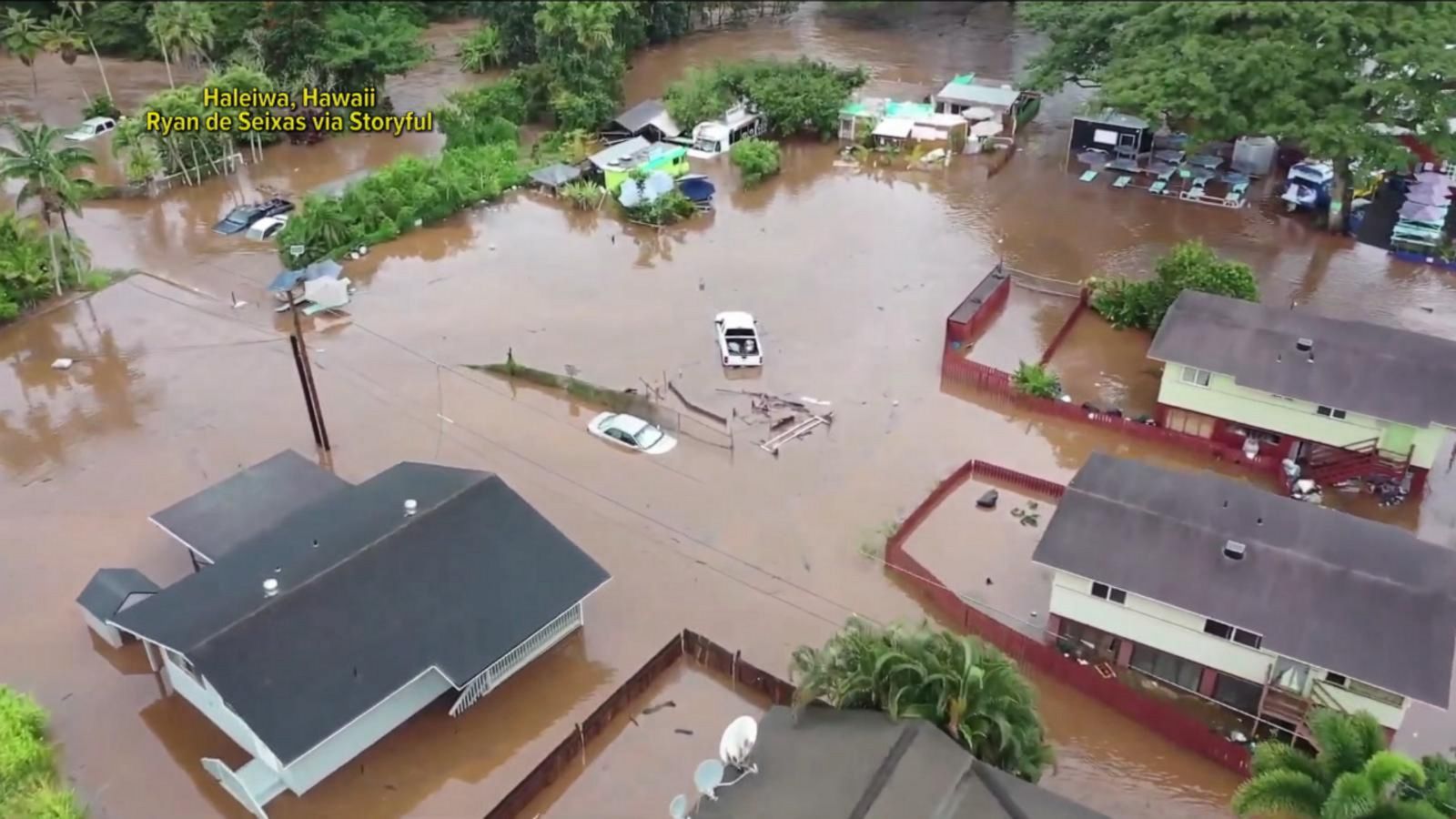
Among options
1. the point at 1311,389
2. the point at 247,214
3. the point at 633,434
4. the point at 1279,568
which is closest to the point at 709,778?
the point at 1279,568

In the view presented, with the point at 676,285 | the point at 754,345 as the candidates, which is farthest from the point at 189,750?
the point at 676,285

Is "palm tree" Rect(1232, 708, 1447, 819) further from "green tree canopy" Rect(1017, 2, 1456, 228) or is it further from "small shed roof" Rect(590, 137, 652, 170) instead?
"small shed roof" Rect(590, 137, 652, 170)

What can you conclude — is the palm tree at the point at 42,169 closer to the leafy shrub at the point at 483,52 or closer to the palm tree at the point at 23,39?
the palm tree at the point at 23,39

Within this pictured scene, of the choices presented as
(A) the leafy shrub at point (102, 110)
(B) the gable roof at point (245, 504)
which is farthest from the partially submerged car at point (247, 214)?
(B) the gable roof at point (245, 504)

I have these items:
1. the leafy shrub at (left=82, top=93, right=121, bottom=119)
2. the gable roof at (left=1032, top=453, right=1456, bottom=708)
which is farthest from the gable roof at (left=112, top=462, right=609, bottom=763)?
the leafy shrub at (left=82, top=93, right=121, bottom=119)

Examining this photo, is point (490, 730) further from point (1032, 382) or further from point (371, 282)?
point (371, 282)
